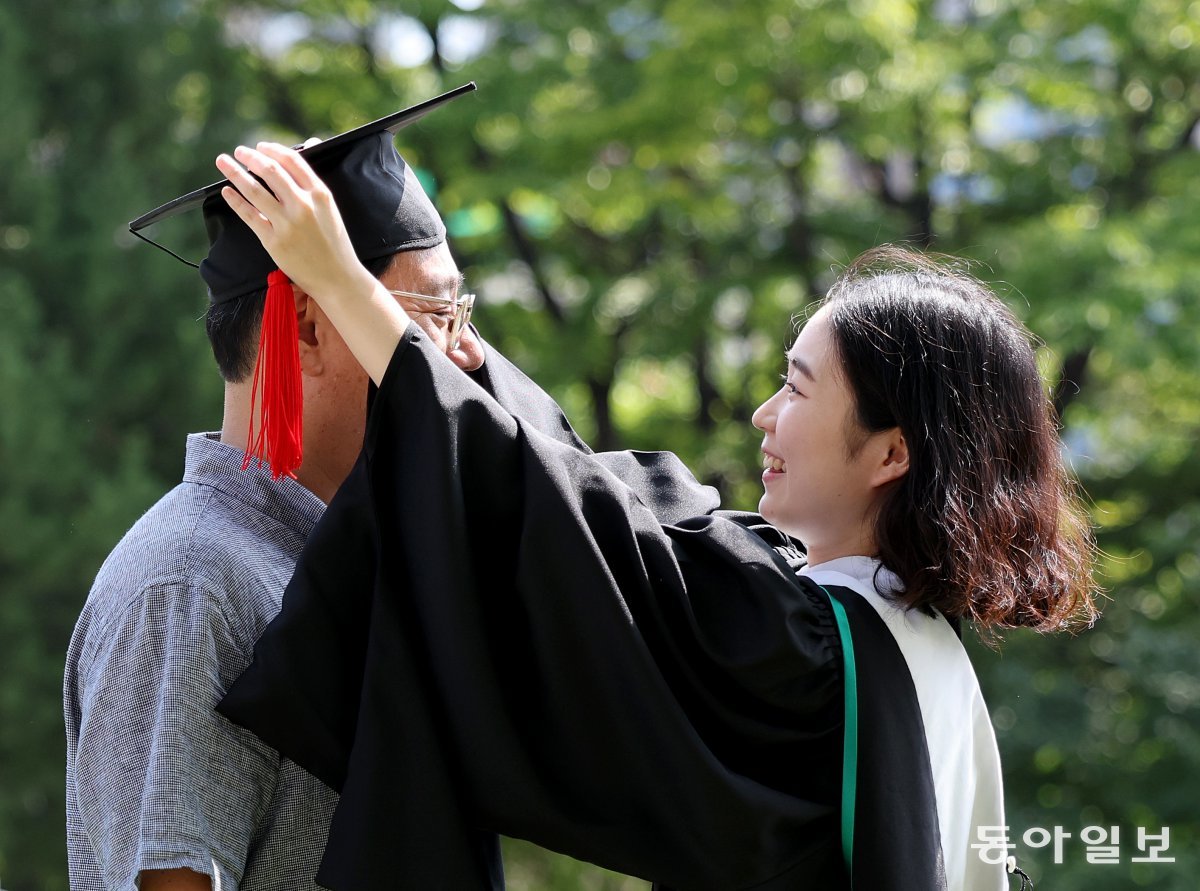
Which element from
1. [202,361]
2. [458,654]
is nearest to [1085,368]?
[202,361]

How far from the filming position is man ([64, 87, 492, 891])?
166cm

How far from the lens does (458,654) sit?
1.65 meters

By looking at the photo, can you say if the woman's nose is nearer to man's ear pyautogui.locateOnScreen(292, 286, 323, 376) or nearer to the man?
the man

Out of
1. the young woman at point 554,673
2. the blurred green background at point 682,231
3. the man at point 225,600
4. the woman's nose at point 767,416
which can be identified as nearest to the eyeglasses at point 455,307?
the man at point 225,600

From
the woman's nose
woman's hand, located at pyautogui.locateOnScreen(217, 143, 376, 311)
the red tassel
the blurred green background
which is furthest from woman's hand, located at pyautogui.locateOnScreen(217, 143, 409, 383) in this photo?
the blurred green background

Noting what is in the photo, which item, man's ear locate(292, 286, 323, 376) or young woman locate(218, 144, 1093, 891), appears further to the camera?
man's ear locate(292, 286, 323, 376)

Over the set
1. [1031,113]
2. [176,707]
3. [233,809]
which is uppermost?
[1031,113]

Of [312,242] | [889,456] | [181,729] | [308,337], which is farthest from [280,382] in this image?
[889,456]

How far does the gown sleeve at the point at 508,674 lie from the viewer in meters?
1.65

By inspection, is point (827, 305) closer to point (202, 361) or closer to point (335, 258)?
point (335, 258)

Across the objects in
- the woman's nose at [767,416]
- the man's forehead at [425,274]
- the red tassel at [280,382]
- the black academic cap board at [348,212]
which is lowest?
the woman's nose at [767,416]

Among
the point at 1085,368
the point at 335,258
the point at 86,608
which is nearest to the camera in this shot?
the point at 335,258

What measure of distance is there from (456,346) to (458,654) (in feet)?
1.88

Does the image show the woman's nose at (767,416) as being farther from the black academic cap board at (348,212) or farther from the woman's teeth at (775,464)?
the black academic cap board at (348,212)
